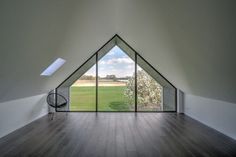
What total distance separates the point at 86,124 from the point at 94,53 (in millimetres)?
2871

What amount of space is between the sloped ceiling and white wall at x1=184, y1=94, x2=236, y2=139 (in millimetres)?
612

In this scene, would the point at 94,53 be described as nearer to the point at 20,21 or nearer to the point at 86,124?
the point at 86,124

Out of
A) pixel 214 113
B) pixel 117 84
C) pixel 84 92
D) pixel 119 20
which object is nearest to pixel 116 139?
pixel 214 113

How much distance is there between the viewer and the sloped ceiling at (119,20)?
233cm

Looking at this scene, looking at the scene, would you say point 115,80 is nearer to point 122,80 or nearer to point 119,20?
point 122,80

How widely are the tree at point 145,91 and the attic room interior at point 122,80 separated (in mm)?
37

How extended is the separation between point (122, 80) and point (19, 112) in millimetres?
3534

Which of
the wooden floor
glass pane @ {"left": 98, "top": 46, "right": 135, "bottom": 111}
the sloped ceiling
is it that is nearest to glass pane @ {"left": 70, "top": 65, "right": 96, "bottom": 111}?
glass pane @ {"left": 98, "top": 46, "right": 135, "bottom": 111}

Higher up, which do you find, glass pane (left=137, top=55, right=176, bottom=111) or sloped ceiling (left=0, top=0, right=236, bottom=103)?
sloped ceiling (left=0, top=0, right=236, bottom=103)

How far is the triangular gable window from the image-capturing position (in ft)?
23.6

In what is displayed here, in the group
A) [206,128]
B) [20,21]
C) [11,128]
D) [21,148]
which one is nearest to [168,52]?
[206,128]

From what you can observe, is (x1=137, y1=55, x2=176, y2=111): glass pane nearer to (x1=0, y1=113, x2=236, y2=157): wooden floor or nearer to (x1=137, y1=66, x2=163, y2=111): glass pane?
(x1=137, y1=66, x2=163, y2=111): glass pane

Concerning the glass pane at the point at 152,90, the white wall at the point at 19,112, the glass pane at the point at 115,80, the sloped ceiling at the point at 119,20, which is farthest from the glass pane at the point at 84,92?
the sloped ceiling at the point at 119,20

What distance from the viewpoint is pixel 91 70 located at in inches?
289
